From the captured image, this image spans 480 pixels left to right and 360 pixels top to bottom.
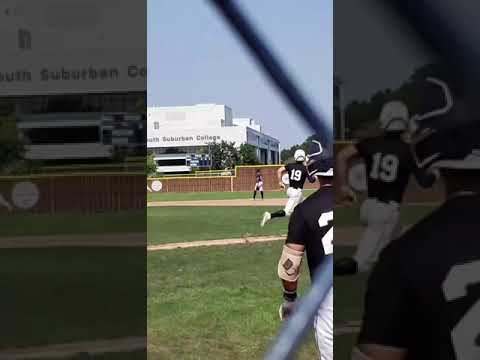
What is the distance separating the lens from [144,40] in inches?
65.1

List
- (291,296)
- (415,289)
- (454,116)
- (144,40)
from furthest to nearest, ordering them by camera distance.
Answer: (291,296) < (144,40) < (454,116) < (415,289)

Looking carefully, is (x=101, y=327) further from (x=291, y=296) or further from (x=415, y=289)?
(x=291, y=296)

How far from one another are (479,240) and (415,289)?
209 mm

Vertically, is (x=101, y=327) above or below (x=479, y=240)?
below

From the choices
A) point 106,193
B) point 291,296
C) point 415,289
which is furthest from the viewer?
point 291,296

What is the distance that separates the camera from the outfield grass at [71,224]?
1.71 m

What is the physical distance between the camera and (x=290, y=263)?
306 centimetres

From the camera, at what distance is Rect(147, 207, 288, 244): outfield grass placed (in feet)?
34.6

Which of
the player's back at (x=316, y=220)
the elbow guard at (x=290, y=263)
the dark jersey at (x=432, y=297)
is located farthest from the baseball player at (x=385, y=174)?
the elbow guard at (x=290, y=263)

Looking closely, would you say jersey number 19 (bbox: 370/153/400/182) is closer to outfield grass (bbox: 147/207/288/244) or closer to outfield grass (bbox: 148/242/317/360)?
outfield grass (bbox: 148/242/317/360)

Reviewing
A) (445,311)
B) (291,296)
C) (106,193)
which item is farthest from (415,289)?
(291,296)

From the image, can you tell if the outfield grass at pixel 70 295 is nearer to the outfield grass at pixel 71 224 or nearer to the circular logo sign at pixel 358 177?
the outfield grass at pixel 71 224

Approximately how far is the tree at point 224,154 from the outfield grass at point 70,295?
42.4 feet

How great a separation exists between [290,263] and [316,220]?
13.0 inches
